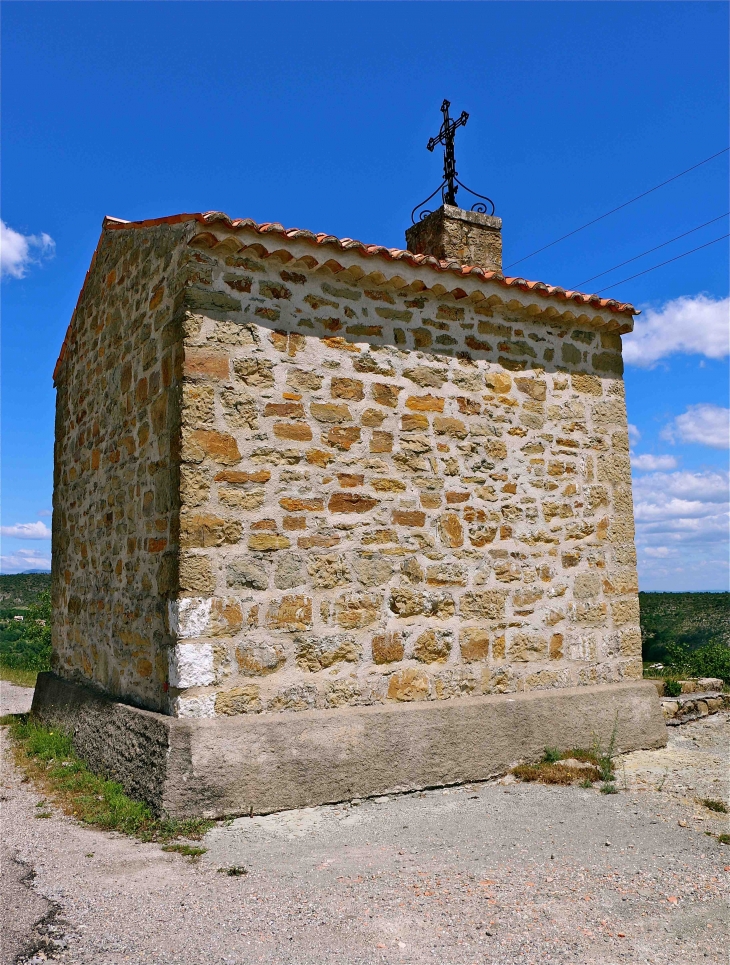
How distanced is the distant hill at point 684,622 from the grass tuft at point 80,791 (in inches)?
374

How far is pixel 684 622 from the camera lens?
1560 cm

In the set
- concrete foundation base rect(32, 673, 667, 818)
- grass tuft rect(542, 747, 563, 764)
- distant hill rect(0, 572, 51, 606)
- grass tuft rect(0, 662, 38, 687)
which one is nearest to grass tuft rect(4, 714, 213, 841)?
concrete foundation base rect(32, 673, 667, 818)

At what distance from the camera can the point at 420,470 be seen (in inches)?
230

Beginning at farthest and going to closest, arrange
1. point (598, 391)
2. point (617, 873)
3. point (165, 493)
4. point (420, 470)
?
point (598, 391)
point (420, 470)
point (165, 493)
point (617, 873)

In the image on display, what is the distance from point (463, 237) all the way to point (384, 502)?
3.55m

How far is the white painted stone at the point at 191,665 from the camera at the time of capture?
4.84 metres

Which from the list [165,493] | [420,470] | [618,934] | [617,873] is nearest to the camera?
[618,934]

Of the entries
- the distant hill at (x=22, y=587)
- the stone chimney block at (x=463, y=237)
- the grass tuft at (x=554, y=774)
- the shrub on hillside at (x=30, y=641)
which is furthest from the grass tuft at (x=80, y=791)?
the distant hill at (x=22, y=587)

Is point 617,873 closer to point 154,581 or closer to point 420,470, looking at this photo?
point 420,470

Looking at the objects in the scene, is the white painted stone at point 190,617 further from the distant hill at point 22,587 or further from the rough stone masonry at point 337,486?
the distant hill at point 22,587

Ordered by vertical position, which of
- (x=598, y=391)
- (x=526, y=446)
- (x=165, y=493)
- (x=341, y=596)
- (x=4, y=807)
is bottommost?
(x=4, y=807)

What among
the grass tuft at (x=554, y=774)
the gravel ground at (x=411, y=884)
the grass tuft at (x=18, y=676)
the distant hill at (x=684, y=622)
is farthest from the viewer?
the distant hill at (x=684, y=622)

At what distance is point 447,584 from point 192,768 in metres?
2.25

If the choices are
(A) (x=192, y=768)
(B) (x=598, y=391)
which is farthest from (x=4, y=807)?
(B) (x=598, y=391)
